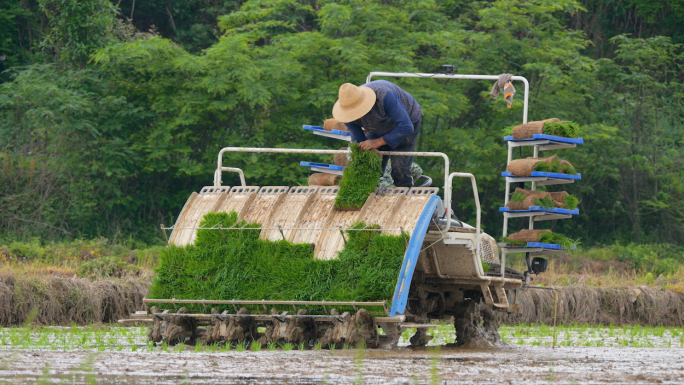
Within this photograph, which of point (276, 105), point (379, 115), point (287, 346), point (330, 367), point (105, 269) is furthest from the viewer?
point (276, 105)

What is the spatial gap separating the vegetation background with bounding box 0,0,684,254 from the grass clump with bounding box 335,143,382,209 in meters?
13.9

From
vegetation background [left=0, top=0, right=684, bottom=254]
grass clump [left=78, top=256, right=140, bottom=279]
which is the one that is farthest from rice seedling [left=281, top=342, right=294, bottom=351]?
vegetation background [left=0, top=0, right=684, bottom=254]

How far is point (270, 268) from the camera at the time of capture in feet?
40.2

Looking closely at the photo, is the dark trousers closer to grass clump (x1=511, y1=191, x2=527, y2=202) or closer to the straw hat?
the straw hat

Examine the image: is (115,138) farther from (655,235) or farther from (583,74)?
(655,235)

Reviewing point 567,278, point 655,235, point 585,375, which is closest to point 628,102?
point 655,235

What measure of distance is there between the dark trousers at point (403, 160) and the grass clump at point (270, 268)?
160 cm

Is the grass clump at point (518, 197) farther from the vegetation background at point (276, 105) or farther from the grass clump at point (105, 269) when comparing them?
the vegetation background at point (276, 105)

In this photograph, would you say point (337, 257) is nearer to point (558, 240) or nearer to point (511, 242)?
point (511, 242)

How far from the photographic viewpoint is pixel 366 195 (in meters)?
12.5

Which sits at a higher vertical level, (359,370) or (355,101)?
(355,101)

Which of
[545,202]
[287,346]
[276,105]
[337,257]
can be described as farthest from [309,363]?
[276,105]

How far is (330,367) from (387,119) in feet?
14.6

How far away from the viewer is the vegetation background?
27.6m
